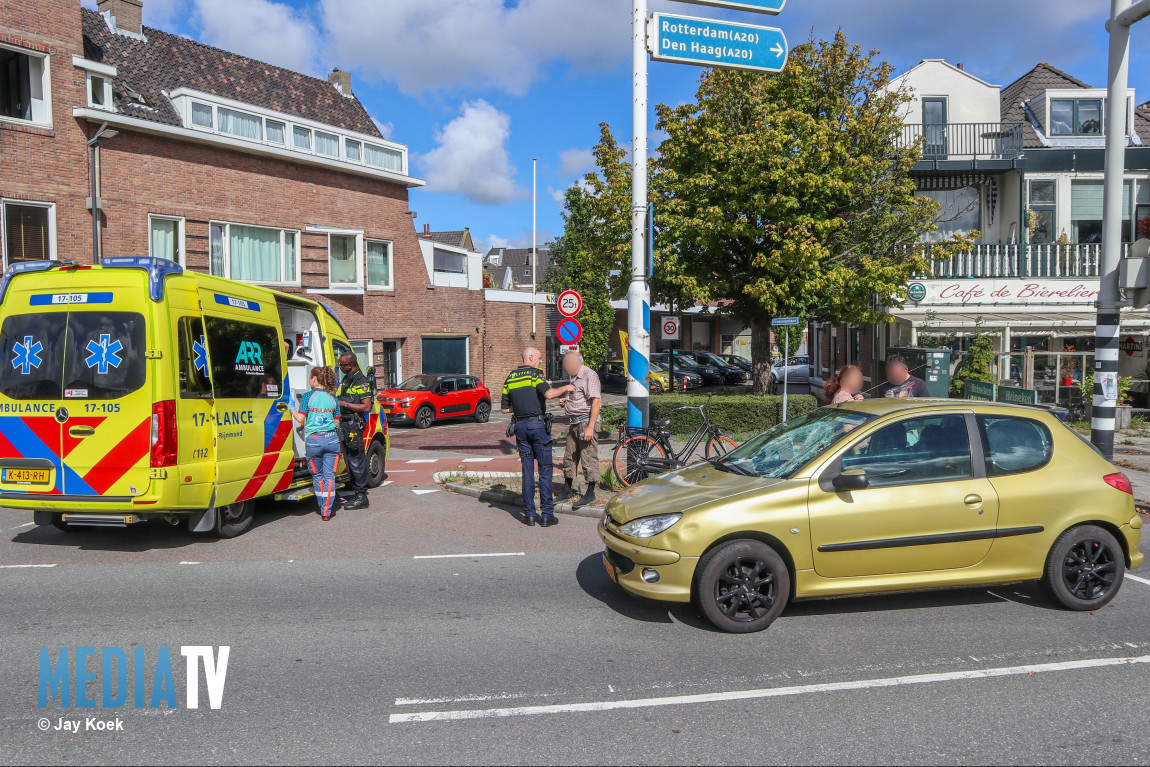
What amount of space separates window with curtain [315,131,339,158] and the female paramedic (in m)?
16.7

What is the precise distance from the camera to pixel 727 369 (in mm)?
36344

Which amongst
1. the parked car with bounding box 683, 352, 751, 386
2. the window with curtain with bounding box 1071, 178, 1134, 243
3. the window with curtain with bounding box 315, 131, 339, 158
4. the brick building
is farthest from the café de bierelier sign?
the window with curtain with bounding box 315, 131, 339, 158

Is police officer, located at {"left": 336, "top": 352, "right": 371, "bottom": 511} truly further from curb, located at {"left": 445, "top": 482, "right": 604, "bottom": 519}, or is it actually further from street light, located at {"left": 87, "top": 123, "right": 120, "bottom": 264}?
street light, located at {"left": 87, "top": 123, "right": 120, "bottom": 264}

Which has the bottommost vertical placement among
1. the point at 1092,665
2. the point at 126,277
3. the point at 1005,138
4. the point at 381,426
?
the point at 1092,665

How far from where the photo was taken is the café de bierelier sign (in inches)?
815

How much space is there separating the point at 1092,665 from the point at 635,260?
275 inches

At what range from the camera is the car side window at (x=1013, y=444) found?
5.55m

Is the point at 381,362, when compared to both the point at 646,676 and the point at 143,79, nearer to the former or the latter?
the point at 143,79

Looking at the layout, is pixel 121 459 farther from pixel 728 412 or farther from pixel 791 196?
pixel 791 196

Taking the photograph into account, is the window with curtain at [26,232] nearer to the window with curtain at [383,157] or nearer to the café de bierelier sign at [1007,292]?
the window with curtain at [383,157]

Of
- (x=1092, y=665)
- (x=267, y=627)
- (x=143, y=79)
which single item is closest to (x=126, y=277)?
(x=267, y=627)

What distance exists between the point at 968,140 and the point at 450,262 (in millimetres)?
17136

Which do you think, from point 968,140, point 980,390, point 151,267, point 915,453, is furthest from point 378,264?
point 915,453

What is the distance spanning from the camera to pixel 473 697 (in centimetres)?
418
